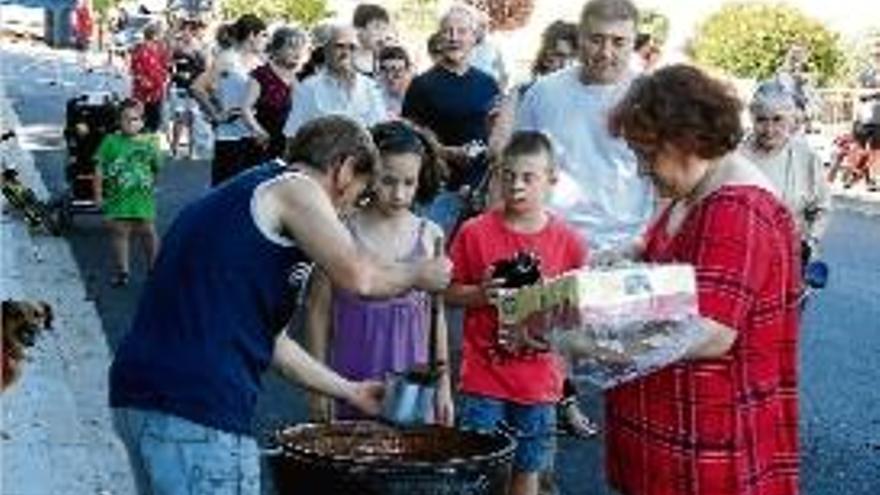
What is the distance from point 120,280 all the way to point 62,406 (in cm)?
367

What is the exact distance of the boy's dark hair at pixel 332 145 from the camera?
4.62 metres

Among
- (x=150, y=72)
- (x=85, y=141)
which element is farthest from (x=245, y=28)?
(x=150, y=72)

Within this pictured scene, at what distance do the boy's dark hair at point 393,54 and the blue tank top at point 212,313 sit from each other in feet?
21.8

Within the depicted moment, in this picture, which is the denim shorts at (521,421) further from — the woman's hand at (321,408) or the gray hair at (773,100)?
the gray hair at (773,100)

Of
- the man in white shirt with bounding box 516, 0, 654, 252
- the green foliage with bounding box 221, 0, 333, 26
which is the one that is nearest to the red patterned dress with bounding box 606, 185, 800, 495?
the man in white shirt with bounding box 516, 0, 654, 252

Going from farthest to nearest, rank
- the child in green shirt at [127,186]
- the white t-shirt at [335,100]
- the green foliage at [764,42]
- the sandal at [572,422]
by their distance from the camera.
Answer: the green foliage at [764,42]
the child in green shirt at [127,186]
the white t-shirt at [335,100]
the sandal at [572,422]

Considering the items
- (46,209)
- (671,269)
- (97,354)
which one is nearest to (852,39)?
(46,209)

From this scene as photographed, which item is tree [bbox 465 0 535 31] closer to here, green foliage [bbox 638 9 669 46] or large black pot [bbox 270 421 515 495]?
green foliage [bbox 638 9 669 46]

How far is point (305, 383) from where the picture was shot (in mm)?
5129

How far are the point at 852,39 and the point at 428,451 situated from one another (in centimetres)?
2964

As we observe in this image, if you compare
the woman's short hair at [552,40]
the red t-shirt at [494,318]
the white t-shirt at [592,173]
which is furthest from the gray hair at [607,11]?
the woman's short hair at [552,40]

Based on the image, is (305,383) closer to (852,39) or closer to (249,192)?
(249,192)

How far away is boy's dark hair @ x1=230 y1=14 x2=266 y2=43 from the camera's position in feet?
47.2

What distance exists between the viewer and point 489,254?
6.45 metres
